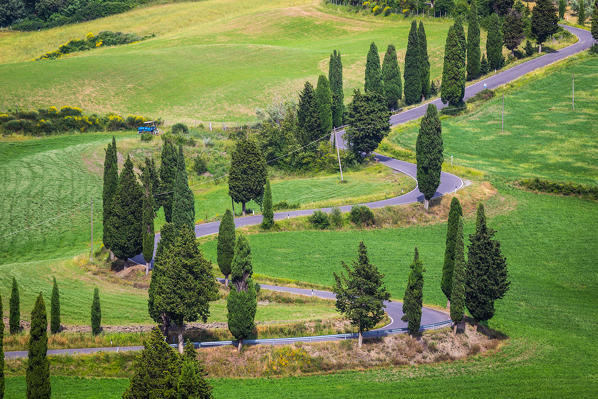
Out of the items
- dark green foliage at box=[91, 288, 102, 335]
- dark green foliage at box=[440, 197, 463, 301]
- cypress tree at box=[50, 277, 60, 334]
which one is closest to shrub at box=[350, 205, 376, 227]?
dark green foliage at box=[440, 197, 463, 301]

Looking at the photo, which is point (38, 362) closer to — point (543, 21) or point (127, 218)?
point (127, 218)

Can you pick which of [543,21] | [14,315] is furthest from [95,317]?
[543,21]

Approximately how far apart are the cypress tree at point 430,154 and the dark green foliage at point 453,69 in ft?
112

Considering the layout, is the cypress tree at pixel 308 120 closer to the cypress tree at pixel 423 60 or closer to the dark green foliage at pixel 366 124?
the dark green foliage at pixel 366 124

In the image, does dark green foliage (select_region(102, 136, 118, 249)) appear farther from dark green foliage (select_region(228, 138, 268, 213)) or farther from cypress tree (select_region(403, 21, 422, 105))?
cypress tree (select_region(403, 21, 422, 105))

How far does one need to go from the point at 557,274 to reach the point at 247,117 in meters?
74.3

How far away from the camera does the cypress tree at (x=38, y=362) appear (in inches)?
1890

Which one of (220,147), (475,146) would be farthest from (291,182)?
(475,146)

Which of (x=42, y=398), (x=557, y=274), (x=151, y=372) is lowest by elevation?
(x=557, y=274)

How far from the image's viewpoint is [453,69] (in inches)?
5012

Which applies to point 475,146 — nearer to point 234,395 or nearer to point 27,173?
point 27,173

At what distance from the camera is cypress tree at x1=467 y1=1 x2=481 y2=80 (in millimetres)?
136125

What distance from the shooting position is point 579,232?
89562 mm

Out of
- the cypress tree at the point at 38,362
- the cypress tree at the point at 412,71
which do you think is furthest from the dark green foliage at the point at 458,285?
the cypress tree at the point at 412,71
